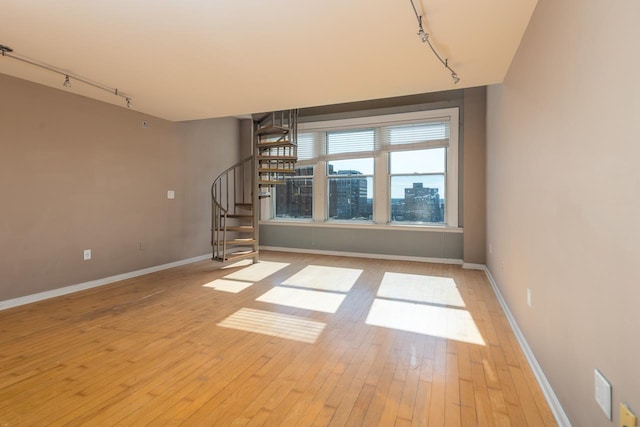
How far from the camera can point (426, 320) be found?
304cm

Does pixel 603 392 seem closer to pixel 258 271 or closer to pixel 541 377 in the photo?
pixel 541 377

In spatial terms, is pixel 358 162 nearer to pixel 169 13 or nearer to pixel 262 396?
pixel 169 13

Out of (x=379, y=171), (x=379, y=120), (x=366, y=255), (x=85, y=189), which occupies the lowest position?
(x=366, y=255)

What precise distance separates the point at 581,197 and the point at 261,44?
2483 millimetres

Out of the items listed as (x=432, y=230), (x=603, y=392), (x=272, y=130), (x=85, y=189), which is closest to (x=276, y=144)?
(x=272, y=130)

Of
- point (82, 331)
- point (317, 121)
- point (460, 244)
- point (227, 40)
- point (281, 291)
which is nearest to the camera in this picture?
point (227, 40)

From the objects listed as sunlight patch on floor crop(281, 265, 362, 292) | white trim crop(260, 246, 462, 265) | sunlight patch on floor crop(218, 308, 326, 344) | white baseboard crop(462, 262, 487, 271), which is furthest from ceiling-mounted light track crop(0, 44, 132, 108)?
white baseboard crop(462, 262, 487, 271)

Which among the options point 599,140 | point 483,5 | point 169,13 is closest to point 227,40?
point 169,13

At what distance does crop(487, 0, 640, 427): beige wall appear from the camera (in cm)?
103

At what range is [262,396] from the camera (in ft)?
6.15

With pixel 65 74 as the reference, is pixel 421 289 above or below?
below

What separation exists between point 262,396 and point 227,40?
2.64 metres

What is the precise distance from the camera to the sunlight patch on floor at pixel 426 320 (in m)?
2.74

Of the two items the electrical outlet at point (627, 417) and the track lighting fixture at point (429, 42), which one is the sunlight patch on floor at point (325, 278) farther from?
the electrical outlet at point (627, 417)
